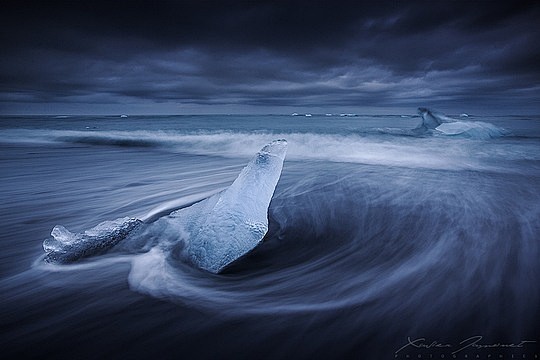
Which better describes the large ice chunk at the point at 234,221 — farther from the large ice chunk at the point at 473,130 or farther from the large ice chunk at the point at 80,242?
the large ice chunk at the point at 473,130

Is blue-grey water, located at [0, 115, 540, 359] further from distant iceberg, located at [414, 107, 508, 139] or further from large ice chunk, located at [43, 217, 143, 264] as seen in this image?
distant iceberg, located at [414, 107, 508, 139]

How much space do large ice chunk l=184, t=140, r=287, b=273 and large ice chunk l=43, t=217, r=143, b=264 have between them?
0.64 meters

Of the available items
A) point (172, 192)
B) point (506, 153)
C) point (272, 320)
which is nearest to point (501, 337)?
point (272, 320)

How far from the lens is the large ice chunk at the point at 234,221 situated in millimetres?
2250

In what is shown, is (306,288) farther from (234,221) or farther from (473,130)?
(473,130)

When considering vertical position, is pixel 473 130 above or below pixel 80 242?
above

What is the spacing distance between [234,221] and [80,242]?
133 cm

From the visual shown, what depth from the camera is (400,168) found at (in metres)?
7.07

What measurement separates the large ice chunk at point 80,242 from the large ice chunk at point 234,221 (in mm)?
641

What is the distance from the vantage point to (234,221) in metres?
2.42

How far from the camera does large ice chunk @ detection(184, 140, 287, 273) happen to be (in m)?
2.25

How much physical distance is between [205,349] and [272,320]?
1.42ft

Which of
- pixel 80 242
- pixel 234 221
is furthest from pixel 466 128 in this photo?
pixel 80 242

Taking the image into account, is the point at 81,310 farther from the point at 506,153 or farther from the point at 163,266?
the point at 506,153
